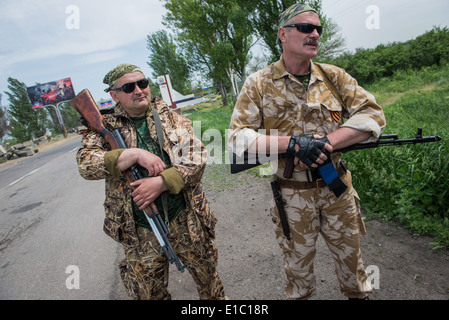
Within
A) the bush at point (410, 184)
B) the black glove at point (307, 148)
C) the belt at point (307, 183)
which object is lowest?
the bush at point (410, 184)

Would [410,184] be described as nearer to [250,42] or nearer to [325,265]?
[325,265]

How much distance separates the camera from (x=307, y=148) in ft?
5.23

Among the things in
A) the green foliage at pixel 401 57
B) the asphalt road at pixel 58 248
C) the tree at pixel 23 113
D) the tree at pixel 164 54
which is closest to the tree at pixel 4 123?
the tree at pixel 23 113

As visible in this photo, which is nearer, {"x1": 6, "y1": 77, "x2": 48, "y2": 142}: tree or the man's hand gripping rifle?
the man's hand gripping rifle

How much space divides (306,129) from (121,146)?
125 centimetres

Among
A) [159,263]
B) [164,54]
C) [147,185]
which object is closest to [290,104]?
[147,185]

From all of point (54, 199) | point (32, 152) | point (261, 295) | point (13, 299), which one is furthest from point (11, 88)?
point (261, 295)

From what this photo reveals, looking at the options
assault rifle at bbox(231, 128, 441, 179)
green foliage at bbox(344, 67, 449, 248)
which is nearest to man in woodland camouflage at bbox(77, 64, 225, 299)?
assault rifle at bbox(231, 128, 441, 179)

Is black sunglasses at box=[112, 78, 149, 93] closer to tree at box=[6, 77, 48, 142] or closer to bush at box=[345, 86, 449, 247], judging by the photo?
bush at box=[345, 86, 449, 247]

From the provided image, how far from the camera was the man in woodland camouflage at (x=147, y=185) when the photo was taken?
5.76 ft

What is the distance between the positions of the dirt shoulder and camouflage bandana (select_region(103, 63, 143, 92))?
1935 mm

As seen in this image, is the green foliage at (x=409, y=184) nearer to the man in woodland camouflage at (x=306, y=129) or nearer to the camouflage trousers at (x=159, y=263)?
the man in woodland camouflage at (x=306, y=129)

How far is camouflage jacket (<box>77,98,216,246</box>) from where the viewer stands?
181 cm

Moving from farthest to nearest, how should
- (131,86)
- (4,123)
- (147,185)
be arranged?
(4,123), (131,86), (147,185)
